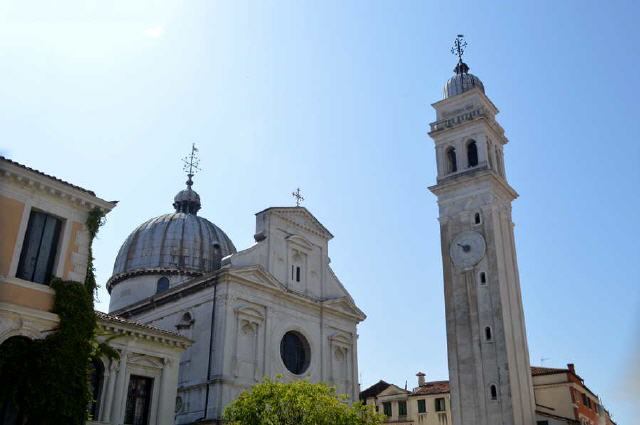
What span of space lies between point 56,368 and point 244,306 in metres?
13.6

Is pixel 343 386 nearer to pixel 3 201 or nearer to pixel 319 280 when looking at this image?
pixel 319 280

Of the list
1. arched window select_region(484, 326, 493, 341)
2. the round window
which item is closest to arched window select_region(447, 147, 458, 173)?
arched window select_region(484, 326, 493, 341)

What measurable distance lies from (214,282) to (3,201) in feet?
44.8

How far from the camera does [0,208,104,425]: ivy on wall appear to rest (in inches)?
639

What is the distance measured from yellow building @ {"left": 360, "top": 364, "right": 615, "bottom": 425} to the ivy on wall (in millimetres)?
26031

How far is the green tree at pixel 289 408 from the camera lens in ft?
68.7

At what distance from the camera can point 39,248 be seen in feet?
57.5

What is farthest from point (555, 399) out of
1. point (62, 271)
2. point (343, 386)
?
point (62, 271)

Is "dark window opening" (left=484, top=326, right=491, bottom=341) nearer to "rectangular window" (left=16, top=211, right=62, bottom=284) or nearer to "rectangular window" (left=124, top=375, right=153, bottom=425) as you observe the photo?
"rectangular window" (left=124, top=375, right=153, bottom=425)

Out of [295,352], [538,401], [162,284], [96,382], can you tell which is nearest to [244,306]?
[295,352]

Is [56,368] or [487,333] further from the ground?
[487,333]

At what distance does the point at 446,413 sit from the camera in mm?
43719

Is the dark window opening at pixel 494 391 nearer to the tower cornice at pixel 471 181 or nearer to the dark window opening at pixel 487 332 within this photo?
the dark window opening at pixel 487 332

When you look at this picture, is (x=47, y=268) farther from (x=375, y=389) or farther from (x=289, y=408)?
(x=375, y=389)
